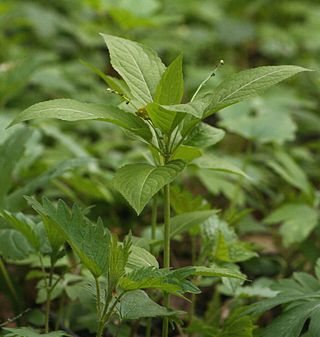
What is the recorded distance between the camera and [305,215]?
6.02 ft

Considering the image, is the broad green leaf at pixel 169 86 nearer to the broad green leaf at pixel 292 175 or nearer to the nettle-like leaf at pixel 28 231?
the nettle-like leaf at pixel 28 231

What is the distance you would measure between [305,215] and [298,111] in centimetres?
103

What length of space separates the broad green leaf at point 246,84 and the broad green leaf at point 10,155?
0.54 m

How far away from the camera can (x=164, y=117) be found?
3.63 feet

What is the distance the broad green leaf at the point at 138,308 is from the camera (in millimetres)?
1059

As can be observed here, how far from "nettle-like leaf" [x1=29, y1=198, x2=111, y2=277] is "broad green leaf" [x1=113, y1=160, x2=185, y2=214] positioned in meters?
0.07

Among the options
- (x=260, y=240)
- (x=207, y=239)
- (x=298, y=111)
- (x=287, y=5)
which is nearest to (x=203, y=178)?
(x=260, y=240)

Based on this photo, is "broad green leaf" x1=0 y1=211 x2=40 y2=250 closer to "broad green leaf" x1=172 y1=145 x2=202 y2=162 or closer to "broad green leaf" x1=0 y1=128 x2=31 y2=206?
"broad green leaf" x1=0 y1=128 x2=31 y2=206

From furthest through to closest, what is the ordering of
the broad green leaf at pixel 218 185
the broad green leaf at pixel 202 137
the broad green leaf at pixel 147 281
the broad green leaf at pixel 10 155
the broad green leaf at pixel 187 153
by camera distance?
the broad green leaf at pixel 218 185
the broad green leaf at pixel 10 155
the broad green leaf at pixel 202 137
the broad green leaf at pixel 187 153
the broad green leaf at pixel 147 281

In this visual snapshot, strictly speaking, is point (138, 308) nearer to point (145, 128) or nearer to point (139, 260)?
point (139, 260)

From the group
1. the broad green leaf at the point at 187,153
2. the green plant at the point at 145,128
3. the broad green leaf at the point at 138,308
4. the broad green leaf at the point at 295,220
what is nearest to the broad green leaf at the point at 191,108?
A: the green plant at the point at 145,128

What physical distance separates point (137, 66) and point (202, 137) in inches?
8.0

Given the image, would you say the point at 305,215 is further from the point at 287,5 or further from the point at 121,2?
the point at 287,5

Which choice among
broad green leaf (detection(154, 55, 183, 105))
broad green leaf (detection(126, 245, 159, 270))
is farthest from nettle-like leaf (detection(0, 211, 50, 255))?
broad green leaf (detection(154, 55, 183, 105))
